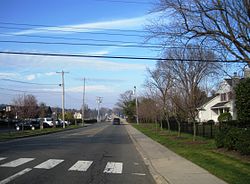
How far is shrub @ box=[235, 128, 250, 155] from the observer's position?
15128 mm

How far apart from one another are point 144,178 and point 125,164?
3.38 metres

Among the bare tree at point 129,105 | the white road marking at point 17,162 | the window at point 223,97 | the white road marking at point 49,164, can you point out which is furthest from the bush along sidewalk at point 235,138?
the bare tree at point 129,105

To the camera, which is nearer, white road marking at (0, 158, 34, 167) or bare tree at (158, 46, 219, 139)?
white road marking at (0, 158, 34, 167)

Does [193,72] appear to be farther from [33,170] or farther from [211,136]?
[33,170]

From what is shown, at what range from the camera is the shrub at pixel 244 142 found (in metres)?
15.1

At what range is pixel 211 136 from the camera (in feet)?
94.4

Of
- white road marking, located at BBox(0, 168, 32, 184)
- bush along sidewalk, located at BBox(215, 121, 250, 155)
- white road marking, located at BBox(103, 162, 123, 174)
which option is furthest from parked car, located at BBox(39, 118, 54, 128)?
white road marking, located at BBox(0, 168, 32, 184)

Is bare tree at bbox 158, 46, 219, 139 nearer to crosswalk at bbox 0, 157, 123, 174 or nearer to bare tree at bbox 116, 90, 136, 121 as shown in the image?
crosswalk at bbox 0, 157, 123, 174

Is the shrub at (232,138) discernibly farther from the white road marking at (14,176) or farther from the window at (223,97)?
the window at (223,97)

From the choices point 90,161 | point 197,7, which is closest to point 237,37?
point 197,7

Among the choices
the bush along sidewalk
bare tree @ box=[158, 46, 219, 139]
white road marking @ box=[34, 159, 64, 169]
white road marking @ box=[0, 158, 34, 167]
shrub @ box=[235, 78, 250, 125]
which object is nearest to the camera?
white road marking @ box=[34, 159, 64, 169]

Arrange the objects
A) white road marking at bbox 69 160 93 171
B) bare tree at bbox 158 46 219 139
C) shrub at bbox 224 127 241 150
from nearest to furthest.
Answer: white road marking at bbox 69 160 93 171
shrub at bbox 224 127 241 150
bare tree at bbox 158 46 219 139

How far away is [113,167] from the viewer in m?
14.0

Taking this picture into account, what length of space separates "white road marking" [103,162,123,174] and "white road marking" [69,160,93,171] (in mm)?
722
